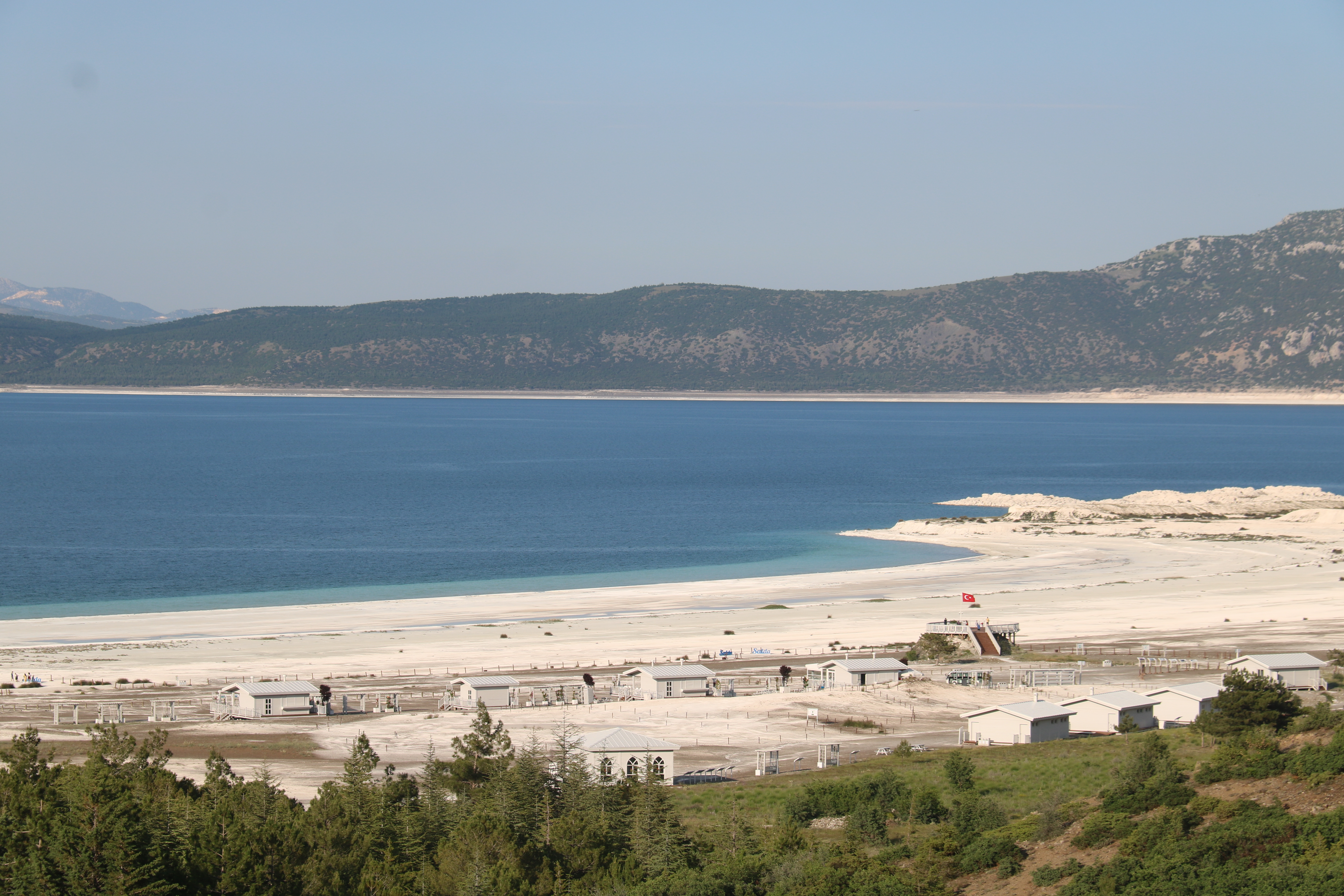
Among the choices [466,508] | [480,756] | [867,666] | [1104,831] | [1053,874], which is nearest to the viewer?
[1053,874]

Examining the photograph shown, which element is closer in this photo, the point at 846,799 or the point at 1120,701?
the point at 846,799

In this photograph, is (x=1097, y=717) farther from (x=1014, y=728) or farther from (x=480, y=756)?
(x=480, y=756)

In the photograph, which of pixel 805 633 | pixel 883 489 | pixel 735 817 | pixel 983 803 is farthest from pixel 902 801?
pixel 883 489

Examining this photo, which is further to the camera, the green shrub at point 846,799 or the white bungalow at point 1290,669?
the white bungalow at point 1290,669

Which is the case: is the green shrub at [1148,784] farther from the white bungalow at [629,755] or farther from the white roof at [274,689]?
the white roof at [274,689]

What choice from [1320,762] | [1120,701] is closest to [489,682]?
[1120,701]

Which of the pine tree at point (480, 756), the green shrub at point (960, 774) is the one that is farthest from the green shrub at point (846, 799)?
the pine tree at point (480, 756)
